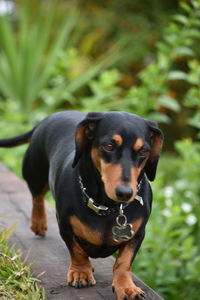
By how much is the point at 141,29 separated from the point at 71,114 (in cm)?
850

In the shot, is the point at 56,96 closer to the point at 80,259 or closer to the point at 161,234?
the point at 161,234

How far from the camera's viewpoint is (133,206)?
2.49m

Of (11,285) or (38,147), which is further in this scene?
(38,147)

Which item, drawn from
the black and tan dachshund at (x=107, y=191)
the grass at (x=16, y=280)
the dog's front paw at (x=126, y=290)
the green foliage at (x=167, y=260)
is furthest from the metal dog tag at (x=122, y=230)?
the green foliage at (x=167, y=260)

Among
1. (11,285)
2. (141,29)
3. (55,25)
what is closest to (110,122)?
(11,285)

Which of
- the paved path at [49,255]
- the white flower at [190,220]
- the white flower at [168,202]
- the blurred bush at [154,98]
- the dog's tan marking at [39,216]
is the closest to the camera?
the paved path at [49,255]

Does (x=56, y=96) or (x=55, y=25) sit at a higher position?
(x=56, y=96)

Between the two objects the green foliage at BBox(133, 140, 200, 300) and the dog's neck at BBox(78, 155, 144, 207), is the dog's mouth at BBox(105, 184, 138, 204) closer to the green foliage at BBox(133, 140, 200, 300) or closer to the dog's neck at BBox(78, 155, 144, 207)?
the dog's neck at BBox(78, 155, 144, 207)

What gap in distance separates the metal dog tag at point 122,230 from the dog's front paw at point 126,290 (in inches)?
7.1

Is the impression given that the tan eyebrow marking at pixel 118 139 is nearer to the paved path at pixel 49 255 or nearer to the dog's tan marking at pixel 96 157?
the dog's tan marking at pixel 96 157

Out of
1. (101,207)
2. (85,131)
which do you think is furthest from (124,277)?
(85,131)

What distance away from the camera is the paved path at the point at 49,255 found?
8.37 feet

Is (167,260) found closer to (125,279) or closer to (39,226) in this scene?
(39,226)

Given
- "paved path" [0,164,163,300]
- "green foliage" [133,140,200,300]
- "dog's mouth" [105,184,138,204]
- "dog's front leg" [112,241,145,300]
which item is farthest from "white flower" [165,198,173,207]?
"dog's mouth" [105,184,138,204]
